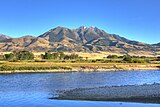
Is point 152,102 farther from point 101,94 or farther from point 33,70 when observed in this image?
point 33,70

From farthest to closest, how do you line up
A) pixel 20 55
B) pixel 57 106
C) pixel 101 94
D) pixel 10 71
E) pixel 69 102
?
pixel 20 55
pixel 10 71
pixel 101 94
pixel 69 102
pixel 57 106

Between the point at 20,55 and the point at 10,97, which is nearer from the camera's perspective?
the point at 10,97

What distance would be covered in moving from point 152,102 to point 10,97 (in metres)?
20.5

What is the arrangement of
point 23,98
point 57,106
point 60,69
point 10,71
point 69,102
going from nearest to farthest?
point 57,106, point 69,102, point 23,98, point 10,71, point 60,69

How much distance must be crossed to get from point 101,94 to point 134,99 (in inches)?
290

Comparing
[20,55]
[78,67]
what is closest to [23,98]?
[78,67]

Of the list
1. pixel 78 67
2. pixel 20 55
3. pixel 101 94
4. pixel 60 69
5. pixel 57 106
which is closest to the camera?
pixel 57 106

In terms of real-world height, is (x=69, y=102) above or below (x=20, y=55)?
below

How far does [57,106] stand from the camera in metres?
40.1

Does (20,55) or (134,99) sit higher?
(20,55)

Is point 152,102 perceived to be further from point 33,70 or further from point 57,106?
point 33,70

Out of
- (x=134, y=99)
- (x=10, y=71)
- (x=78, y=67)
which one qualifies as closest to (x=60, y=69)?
(x=78, y=67)

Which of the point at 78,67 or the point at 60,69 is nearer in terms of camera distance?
the point at 60,69

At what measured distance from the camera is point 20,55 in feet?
633
